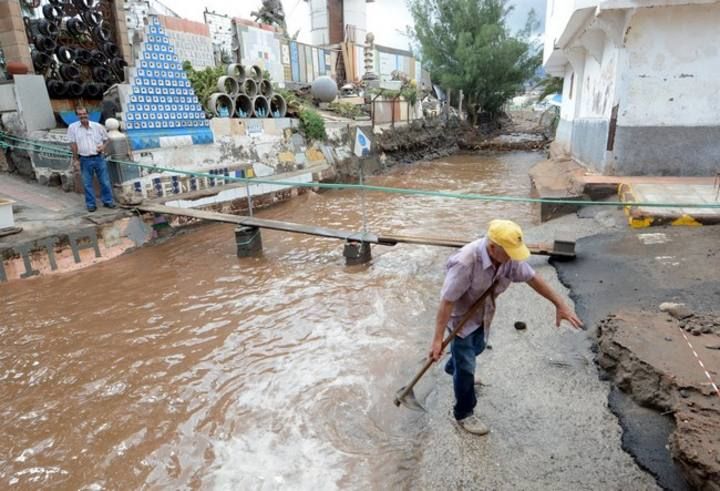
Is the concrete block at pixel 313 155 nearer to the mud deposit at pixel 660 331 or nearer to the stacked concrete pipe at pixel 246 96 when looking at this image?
the stacked concrete pipe at pixel 246 96

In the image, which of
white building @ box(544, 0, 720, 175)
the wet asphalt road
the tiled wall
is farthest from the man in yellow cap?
the tiled wall

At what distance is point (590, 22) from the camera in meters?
8.09

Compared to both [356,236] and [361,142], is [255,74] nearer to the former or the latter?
[361,142]

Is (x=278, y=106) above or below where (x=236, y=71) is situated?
below

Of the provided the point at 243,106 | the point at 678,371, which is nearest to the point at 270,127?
the point at 243,106

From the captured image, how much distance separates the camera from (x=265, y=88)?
11617mm

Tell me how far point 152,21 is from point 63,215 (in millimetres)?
4342

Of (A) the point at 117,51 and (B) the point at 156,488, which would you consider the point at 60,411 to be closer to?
(B) the point at 156,488

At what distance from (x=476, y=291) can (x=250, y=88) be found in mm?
10005

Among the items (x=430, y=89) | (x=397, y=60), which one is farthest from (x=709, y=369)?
(x=430, y=89)

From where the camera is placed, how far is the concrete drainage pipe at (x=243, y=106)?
10.9m

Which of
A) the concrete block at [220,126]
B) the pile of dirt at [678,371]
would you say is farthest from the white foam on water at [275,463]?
the concrete block at [220,126]

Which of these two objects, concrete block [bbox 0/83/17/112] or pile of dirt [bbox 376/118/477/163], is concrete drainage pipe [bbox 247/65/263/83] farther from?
pile of dirt [bbox 376/118/477/163]

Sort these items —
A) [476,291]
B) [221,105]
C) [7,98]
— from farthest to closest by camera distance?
1. [221,105]
2. [7,98]
3. [476,291]
